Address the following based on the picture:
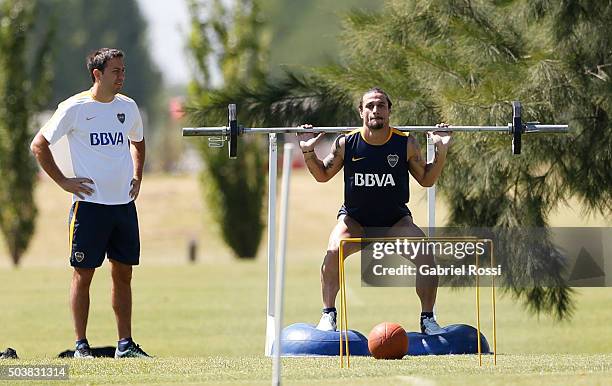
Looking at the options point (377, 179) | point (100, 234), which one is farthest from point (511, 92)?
point (100, 234)

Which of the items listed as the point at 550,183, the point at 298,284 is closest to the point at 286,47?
the point at 298,284

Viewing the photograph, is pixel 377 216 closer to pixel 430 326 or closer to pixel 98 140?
pixel 430 326

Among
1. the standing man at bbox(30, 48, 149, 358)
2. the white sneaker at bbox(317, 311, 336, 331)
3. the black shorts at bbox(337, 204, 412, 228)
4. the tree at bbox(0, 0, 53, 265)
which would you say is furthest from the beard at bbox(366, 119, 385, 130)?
the tree at bbox(0, 0, 53, 265)

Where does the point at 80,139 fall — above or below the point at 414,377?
above

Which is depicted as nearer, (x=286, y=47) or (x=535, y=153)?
(x=535, y=153)

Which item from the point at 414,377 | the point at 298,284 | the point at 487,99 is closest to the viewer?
the point at 414,377

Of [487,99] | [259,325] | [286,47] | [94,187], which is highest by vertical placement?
[286,47]

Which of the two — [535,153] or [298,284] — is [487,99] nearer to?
[535,153]

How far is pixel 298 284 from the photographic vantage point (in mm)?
22641

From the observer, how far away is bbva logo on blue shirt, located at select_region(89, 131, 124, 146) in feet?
31.9

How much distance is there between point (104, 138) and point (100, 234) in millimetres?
655

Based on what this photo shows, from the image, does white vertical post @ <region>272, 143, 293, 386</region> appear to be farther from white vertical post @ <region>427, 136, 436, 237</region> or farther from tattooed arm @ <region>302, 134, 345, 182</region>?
white vertical post @ <region>427, 136, 436, 237</region>

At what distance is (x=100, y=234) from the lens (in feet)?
31.9

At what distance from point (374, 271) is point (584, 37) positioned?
4918 mm
